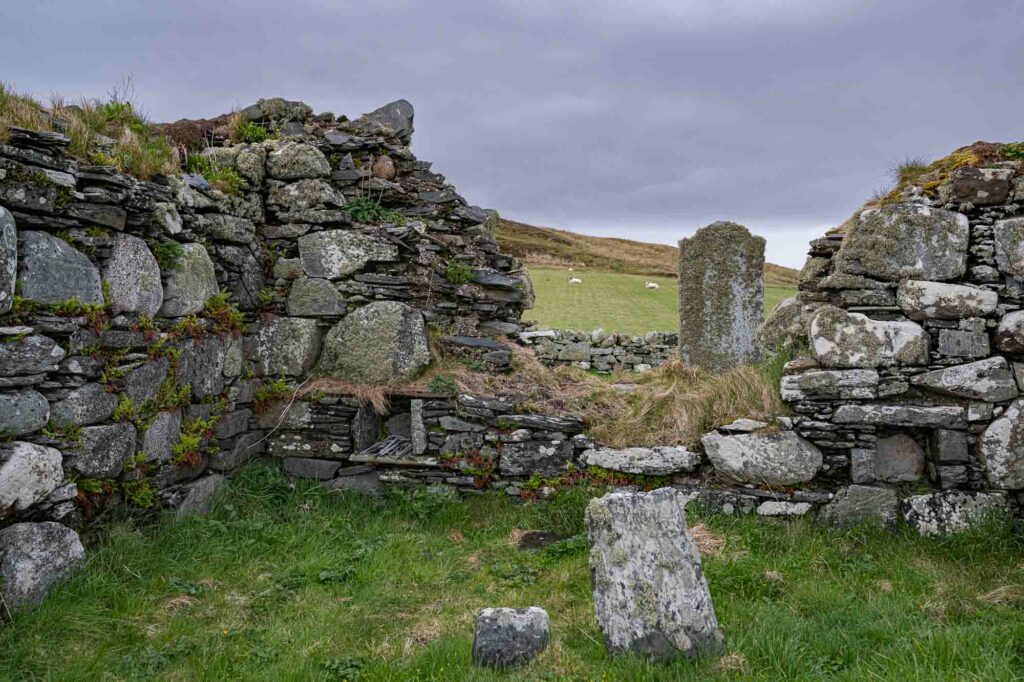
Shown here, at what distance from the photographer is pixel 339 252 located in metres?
7.91

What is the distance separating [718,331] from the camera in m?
9.40

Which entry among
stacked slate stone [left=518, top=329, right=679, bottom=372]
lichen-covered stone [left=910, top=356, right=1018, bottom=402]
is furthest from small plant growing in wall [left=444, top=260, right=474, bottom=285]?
stacked slate stone [left=518, top=329, right=679, bottom=372]

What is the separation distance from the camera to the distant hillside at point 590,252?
134ft

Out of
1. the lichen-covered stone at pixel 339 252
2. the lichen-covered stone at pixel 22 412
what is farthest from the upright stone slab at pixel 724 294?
the lichen-covered stone at pixel 22 412

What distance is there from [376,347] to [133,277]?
2725 mm

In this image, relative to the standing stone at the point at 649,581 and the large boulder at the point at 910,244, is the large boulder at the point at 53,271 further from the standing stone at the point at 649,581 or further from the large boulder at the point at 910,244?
the large boulder at the point at 910,244

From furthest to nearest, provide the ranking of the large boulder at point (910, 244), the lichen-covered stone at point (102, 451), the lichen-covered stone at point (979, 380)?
the large boulder at point (910, 244) → the lichen-covered stone at point (979, 380) → the lichen-covered stone at point (102, 451)

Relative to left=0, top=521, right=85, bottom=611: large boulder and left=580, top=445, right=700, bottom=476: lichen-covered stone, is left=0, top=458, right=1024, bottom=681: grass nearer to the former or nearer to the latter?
left=0, top=521, right=85, bottom=611: large boulder

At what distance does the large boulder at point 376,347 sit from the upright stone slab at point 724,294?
4140 millimetres

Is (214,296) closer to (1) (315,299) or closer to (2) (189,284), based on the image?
(2) (189,284)

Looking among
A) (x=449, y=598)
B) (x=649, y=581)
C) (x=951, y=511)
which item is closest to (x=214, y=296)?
(x=449, y=598)

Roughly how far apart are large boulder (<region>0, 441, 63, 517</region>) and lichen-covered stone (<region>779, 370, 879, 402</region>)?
6477mm

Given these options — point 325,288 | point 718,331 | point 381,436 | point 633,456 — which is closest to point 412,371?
point 381,436

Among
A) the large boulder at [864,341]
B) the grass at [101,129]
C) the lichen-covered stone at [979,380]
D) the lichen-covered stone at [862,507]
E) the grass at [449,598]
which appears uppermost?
the grass at [101,129]
